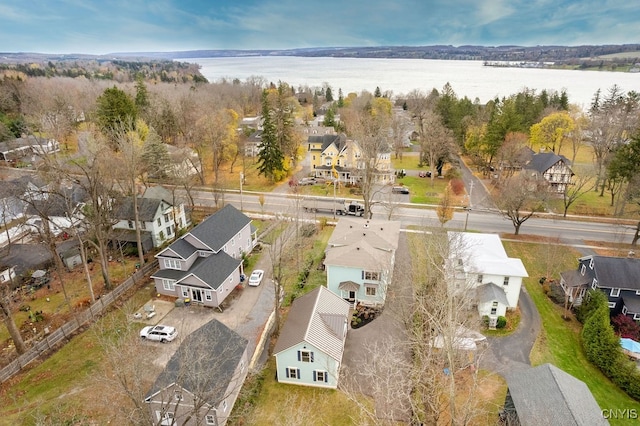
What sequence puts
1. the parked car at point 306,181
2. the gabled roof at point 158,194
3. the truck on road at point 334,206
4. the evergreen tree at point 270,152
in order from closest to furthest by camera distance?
the gabled roof at point 158,194
the truck on road at point 334,206
the evergreen tree at point 270,152
the parked car at point 306,181

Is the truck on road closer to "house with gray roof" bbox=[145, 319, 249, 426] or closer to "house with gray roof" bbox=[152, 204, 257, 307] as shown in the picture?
"house with gray roof" bbox=[152, 204, 257, 307]

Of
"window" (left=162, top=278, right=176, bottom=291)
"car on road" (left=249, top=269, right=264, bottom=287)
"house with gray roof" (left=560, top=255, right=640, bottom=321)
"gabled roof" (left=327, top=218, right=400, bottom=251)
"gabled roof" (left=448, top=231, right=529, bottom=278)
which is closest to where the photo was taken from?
"house with gray roof" (left=560, top=255, right=640, bottom=321)

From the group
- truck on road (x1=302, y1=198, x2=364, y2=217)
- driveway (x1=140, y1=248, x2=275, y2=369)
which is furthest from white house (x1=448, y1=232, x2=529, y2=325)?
truck on road (x1=302, y1=198, x2=364, y2=217)

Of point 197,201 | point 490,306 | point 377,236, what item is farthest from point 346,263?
point 197,201

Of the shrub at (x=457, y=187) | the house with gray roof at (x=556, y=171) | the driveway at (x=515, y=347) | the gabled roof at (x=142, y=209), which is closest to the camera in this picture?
the driveway at (x=515, y=347)

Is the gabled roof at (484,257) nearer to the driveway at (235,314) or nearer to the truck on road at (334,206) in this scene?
the driveway at (235,314)

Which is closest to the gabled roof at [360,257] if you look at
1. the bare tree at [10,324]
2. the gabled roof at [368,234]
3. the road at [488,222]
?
the gabled roof at [368,234]
